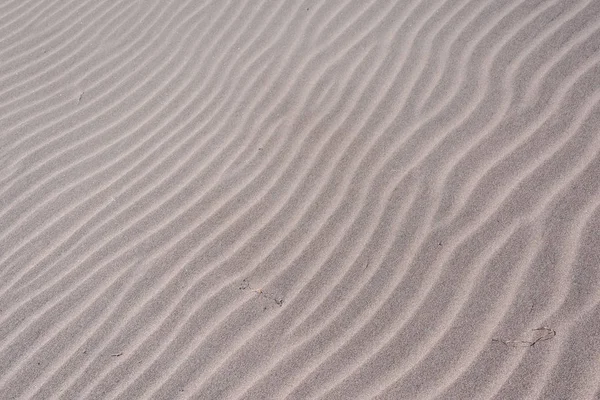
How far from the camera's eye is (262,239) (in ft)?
10.8

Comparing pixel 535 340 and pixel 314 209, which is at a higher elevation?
pixel 314 209

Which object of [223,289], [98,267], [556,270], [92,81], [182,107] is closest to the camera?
[556,270]

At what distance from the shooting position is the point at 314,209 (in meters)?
3.36

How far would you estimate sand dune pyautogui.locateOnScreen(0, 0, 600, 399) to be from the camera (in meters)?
2.75

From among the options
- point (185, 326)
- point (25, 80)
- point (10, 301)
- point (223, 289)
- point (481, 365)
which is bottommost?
point (10, 301)

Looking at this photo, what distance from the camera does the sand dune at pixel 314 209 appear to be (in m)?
2.75

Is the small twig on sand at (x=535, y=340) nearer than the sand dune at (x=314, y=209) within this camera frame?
Yes

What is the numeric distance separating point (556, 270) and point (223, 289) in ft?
4.48

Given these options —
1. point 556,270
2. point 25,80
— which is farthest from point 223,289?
point 25,80

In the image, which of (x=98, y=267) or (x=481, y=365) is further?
(x=98, y=267)

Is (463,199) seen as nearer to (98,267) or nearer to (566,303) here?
(566,303)

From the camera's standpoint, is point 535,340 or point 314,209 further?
point 314,209

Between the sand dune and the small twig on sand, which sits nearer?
the small twig on sand

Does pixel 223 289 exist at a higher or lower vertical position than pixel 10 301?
higher
